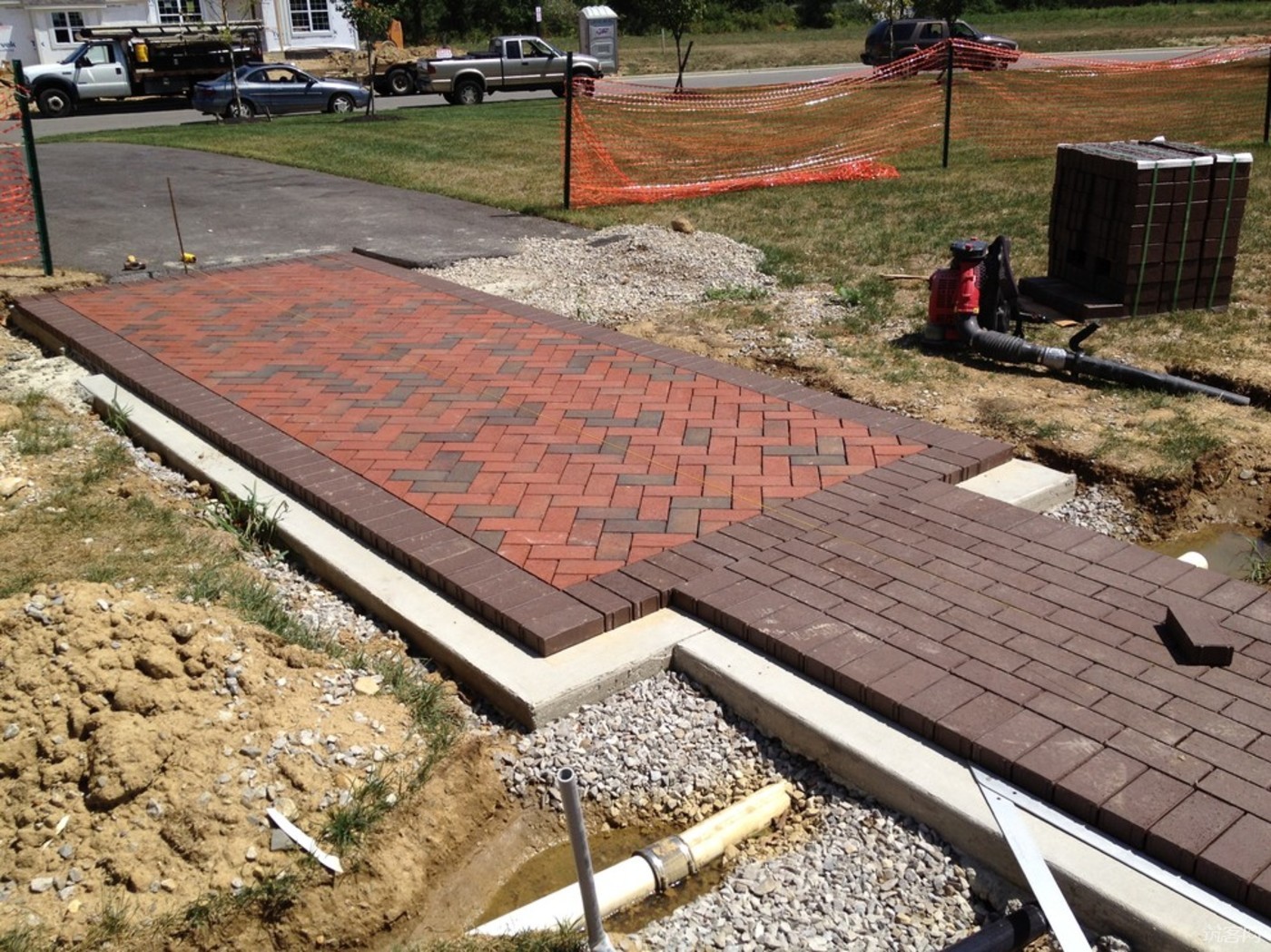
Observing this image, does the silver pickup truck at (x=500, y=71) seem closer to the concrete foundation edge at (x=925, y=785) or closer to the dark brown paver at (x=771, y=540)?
the dark brown paver at (x=771, y=540)

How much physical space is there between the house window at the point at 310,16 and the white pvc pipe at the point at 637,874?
43.8 meters

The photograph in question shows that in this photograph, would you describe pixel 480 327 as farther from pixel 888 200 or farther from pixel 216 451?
pixel 888 200

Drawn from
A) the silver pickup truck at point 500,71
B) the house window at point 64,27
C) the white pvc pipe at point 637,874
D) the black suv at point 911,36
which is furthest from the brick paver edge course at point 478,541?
the house window at point 64,27

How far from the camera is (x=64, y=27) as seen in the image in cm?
3878

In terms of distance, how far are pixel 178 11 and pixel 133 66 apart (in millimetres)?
12040

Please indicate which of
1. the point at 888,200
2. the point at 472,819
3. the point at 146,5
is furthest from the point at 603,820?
the point at 146,5

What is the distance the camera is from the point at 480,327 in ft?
27.9

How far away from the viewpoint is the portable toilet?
34.6 metres

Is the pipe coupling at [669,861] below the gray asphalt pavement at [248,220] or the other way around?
below

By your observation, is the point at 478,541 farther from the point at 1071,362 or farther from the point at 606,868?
the point at 1071,362

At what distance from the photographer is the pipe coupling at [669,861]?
353 cm

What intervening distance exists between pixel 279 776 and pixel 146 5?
42740 mm

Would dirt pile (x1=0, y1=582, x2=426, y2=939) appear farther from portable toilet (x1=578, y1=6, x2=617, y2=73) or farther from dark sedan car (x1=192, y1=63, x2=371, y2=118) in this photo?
portable toilet (x1=578, y1=6, x2=617, y2=73)

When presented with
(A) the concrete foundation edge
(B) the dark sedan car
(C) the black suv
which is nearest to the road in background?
(B) the dark sedan car
